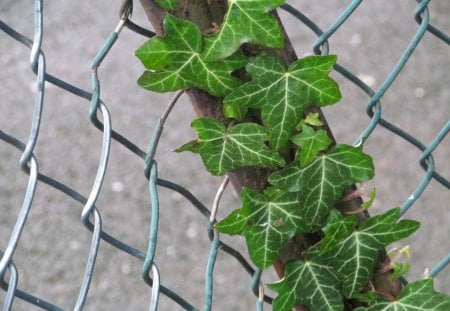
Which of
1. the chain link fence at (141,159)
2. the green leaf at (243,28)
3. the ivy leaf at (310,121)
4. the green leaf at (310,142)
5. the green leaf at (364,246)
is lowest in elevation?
the green leaf at (364,246)

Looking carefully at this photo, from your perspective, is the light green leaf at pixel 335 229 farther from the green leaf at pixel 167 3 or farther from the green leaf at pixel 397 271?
the green leaf at pixel 167 3

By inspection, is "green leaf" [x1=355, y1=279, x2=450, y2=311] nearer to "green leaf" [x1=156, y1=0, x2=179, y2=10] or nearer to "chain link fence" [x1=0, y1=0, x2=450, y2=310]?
"green leaf" [x1=156, y1=0, x2=179, y2=10]

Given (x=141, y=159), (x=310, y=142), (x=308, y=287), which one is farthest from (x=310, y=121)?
(x=141, y=159)

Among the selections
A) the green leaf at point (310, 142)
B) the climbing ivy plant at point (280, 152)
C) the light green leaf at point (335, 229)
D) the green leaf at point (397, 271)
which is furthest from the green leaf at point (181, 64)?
the green leaf at point (397, 271)

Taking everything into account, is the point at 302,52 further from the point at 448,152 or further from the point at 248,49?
the point at 248,49

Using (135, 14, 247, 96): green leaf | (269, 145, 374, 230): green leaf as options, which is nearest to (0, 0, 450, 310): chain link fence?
(269, 145, 374, 230): green leaf

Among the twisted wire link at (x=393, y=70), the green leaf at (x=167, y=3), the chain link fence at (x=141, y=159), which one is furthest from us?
the chain link fence at (x=141, y=159)

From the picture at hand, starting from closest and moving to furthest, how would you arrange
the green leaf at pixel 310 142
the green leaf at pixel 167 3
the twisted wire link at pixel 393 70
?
the green leaf at pixel 167 3
the green leaf at pixel 310 142
the twisted wire link at pixel 393 70

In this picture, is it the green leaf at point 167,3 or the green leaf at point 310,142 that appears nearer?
the green leaf at point 167,3

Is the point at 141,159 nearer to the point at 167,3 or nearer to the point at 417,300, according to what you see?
the point at 417,300
